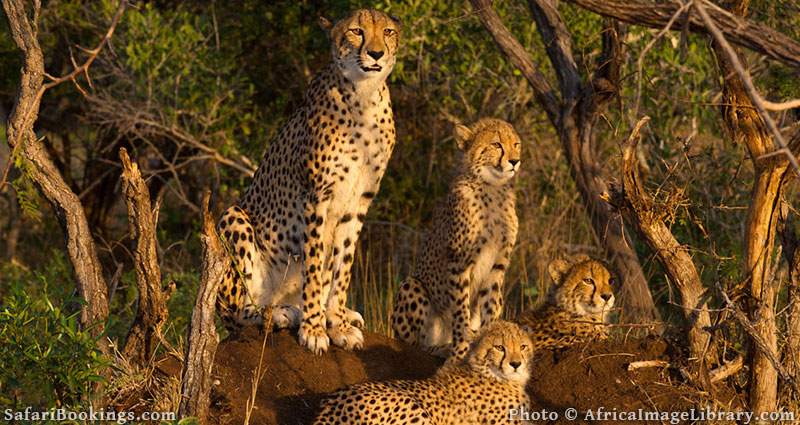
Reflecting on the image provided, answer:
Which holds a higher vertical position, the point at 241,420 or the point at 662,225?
the point at 662,225

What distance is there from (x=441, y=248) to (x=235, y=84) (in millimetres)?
3215

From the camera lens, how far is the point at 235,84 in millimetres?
9070

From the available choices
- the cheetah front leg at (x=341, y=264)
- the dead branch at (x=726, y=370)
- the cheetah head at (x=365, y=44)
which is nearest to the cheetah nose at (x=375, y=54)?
the cheetah head at (x=365, y=44)

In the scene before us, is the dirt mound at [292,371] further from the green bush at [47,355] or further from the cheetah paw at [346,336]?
the green bush at [47,355]

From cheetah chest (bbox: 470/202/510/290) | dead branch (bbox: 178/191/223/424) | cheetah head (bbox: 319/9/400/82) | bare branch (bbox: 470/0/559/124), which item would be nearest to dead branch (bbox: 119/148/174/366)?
dead branch (bbox: 178/191/223/424)

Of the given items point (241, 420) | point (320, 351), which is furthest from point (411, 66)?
point (241, 420)

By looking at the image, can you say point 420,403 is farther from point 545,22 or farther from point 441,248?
point 545,22

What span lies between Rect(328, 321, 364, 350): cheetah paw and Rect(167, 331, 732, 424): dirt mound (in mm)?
41

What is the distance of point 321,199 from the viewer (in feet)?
19.6

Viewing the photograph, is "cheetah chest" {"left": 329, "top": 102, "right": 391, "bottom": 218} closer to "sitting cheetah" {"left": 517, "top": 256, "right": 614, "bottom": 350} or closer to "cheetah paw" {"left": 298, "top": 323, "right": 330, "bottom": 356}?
"cheetah paw" {"left": 298, "top": 323, "right": 330, "bottom": 356}

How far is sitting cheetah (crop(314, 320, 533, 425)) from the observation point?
4.89 meters

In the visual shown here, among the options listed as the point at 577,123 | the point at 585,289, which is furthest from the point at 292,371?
the point at 577,123

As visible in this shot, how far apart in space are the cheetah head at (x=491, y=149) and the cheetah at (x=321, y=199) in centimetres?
46

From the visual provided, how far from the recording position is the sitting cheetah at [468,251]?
6266 millimetres
